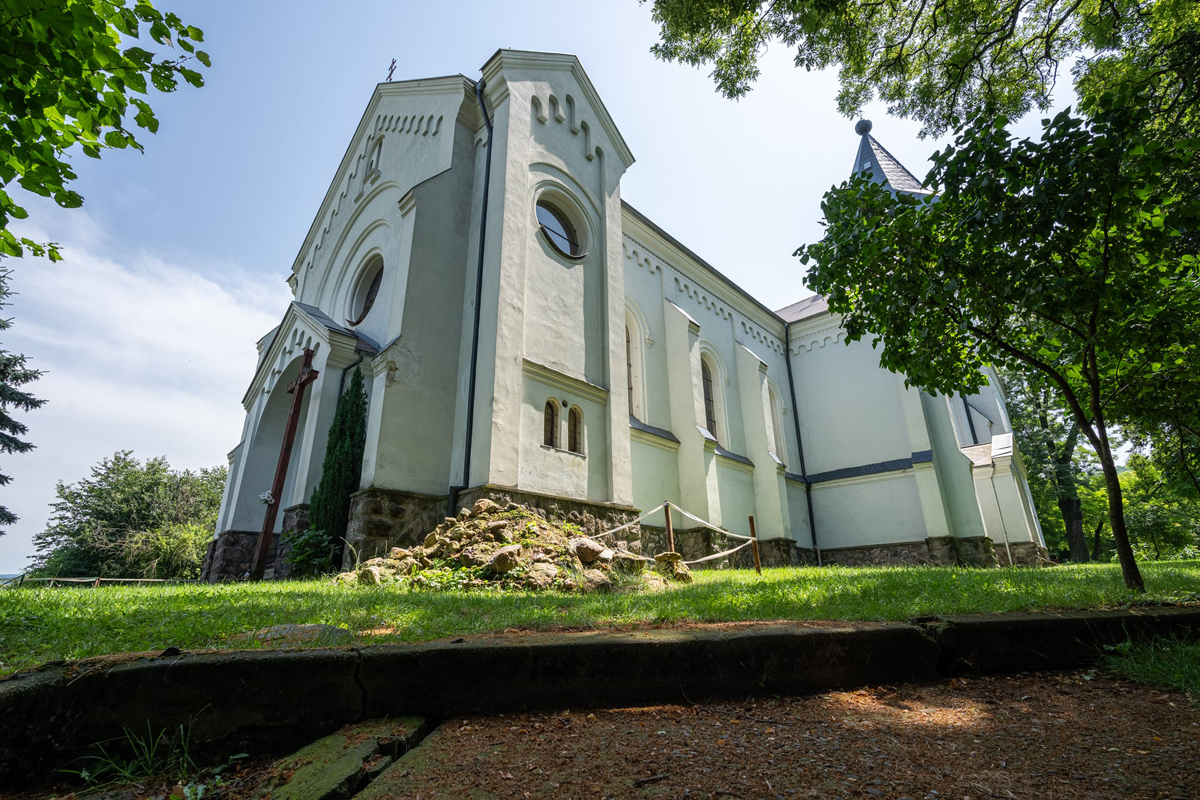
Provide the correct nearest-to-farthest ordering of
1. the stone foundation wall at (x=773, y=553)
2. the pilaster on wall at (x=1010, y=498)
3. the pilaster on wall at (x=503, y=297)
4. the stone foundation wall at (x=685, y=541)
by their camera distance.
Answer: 1. the pilaster on wall at (x=503, y=297)
2. the stone foundation wall at (x=685, y=541)
3. the stone foundation wall at (x=773, y=553)
4. the pilaster on wall at (x=1010, y=498)

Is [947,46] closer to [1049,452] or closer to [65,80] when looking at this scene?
[65,80]

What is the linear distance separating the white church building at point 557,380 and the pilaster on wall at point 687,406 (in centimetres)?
6

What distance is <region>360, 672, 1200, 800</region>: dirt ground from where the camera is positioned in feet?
5.76

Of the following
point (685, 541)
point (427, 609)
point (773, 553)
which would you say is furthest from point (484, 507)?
point (773, 553)

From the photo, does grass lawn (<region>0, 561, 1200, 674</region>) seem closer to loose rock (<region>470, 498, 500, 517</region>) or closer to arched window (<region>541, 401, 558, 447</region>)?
loose rock (<region>470, 498, 500, 517</region>)

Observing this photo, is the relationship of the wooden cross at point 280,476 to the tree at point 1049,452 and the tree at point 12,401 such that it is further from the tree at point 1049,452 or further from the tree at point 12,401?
the tree at point 1049,452

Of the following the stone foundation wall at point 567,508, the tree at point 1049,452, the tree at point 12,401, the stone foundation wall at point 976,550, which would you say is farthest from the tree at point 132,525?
the tree at point 1049,452

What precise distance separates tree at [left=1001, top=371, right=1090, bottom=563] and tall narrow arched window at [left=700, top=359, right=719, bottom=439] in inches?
497

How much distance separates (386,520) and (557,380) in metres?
3.86

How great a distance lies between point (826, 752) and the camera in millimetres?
2064

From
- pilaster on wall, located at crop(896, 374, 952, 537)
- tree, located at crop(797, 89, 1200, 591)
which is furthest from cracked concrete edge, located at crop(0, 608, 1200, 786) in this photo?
pilaster on wall, located at crop(896, 374, 952, 537)

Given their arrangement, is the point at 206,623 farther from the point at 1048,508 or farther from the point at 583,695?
the point at 1048,508

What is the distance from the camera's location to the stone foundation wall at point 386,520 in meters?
8.65

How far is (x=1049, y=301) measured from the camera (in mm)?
4953
